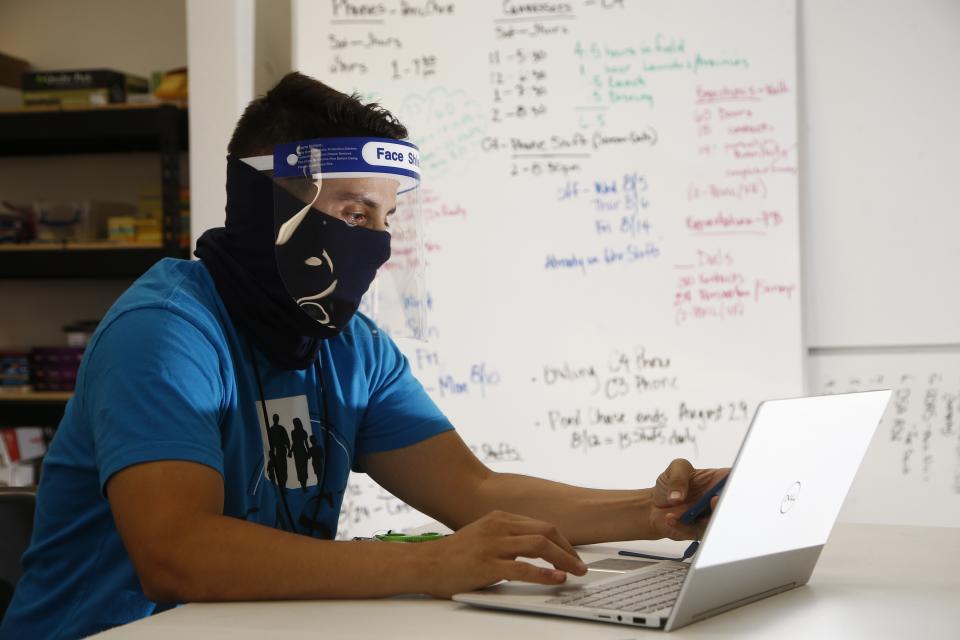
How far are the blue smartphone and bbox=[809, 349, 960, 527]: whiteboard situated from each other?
163cm

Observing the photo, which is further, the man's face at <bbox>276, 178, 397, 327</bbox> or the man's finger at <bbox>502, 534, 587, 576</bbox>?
the man's face at <bbox>276, 178, 397, 327</bbox>

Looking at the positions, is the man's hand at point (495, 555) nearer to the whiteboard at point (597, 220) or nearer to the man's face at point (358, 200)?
the man's face at point (358, 200)

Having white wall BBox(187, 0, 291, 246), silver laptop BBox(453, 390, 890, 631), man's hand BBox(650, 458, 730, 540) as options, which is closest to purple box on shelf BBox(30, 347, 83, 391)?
white wall BBox(187, 0, 291, 246)

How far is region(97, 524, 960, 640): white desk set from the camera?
35.7 inches

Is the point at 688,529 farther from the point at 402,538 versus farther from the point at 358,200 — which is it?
the point at 358,200

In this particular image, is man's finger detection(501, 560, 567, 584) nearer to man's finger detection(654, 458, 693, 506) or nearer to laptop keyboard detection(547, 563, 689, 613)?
laptop keyboard detection(547, 563, 689, 613)

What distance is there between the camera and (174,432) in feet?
3.65

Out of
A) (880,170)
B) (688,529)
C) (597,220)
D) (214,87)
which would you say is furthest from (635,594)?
(214,87)

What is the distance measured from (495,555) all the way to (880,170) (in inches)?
86.7

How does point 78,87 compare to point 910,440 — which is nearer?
point 910,440

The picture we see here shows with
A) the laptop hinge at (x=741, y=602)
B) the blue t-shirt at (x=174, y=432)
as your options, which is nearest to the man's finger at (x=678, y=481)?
the laptop hinge at (x=741, y=602)

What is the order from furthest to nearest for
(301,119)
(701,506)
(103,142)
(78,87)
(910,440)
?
(103,142) < (78,87) < (910,440) < (301,119) < (701,506)

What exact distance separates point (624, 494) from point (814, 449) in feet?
1.38

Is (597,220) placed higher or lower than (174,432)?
higher
